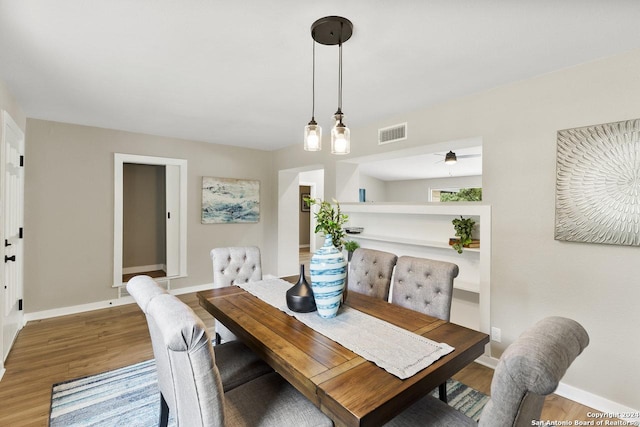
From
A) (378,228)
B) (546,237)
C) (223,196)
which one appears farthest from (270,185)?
(546,237)

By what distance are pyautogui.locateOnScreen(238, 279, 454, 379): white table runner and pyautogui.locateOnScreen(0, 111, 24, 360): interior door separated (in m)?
2.51

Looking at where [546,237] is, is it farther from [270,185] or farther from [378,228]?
[270,185]

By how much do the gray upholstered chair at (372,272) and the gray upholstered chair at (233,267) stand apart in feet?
2.93

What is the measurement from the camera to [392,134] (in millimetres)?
3363

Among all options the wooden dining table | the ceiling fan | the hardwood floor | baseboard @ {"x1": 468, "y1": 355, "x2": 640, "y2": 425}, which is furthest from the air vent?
baseboard @ {"x1": 468, "y1": 355, "x2": 640, "y2": 425}

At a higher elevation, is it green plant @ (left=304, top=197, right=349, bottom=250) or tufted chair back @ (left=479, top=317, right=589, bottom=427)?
green plant @ (left=304, top=197, right=349, bottom=250)

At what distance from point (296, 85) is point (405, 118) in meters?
1.29

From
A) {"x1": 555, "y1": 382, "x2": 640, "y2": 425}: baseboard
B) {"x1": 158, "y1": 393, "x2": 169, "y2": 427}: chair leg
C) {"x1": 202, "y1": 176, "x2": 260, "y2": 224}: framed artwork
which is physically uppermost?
{"x1": 202, "y1": 176, "x2": 260, "y2": 224}: framed artwork

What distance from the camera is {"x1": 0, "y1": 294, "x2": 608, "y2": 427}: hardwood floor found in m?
2.07

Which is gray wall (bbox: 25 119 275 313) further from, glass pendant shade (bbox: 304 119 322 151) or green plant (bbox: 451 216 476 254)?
green plant (bbox: 451 216 476 254)

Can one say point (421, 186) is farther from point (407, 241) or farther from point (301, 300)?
point (301, 300)

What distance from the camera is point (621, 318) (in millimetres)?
1983

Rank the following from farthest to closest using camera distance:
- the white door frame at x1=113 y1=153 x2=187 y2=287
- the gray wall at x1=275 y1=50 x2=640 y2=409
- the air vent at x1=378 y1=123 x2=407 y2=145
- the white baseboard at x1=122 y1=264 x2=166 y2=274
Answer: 1. the white baseboard at x1=122 y1=264 x2=166 y2=274
2. the white door frame at x1=113 y1=153 x2=187 y2=287
3. the air vent at x1=378 y1=123 x2=407 y2=145
4. the gray wall at x1=275 y1=50 x2=640 y2=409

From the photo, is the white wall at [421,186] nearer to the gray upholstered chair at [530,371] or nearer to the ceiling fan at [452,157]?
the ceiling fan at [452,157]
